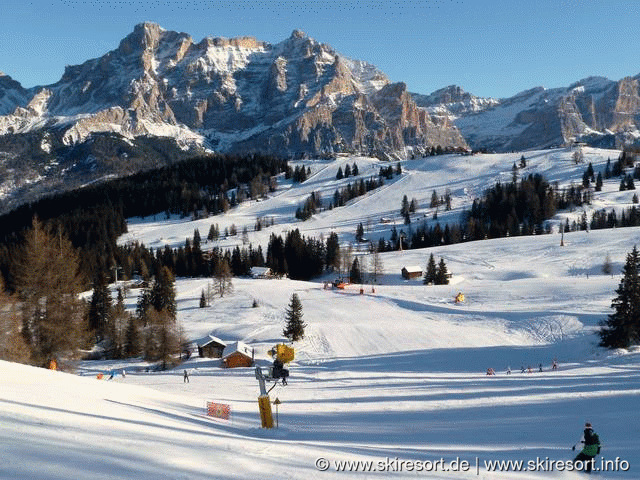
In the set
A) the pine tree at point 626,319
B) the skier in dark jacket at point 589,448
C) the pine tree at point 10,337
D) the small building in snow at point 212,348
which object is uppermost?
the pine tree at point 10,337

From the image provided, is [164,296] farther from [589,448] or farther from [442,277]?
[589,448]

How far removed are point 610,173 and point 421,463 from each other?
680 feet

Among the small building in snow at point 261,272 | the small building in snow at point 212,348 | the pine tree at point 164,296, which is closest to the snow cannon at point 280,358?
the small building in snow at point 212,348

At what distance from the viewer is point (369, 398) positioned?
23.2m

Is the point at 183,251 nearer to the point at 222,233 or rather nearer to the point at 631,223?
the point at 222,233

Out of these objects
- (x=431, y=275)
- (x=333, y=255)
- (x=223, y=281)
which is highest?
(x=333, y=255)

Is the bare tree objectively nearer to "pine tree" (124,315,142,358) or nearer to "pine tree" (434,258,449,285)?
"pine tree" (124,315,142,358)

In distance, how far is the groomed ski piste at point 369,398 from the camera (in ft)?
27.9

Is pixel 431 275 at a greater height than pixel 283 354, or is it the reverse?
pixel 283 354

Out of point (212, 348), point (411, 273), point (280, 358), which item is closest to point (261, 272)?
point (411, 273)

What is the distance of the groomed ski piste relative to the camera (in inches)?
334

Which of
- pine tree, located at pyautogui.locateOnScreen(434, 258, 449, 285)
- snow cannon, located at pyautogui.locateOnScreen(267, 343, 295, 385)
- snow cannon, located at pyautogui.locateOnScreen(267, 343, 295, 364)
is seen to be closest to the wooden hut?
pine tree, located at pyautogui.locateOnScreen(434, 258, 449, 285)

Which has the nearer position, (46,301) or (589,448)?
(589,448)

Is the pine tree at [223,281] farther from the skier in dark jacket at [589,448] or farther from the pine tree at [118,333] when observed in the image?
the skier in dark jacket at [589,448]
